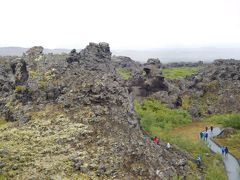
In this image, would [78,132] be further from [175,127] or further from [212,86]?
[212,86]

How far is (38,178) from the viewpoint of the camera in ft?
119

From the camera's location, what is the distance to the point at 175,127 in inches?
4154

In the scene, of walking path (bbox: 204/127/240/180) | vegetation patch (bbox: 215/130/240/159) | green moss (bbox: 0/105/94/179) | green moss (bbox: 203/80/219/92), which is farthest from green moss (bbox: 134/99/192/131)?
green moss (bbox: 0/105/94/179)

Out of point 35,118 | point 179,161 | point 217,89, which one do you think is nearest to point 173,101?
point 217,89

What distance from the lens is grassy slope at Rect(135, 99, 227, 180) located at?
65.6m

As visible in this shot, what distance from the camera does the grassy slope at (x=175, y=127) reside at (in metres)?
65.6

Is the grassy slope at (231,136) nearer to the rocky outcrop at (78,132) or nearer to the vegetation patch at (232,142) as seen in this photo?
the vegetation patch at (232,142)

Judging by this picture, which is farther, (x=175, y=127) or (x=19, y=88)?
(x=175, y=127)

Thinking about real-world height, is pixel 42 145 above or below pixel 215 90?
above

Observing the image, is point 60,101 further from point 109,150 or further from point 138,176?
point 138,176

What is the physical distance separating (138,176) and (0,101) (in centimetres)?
2227

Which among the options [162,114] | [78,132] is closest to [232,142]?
[162,114]

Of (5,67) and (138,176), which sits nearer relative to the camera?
(138,176)

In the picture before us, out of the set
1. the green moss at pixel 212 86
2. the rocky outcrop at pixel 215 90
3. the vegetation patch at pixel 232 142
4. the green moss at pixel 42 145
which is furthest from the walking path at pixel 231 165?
the green moss at pixel 212 86
